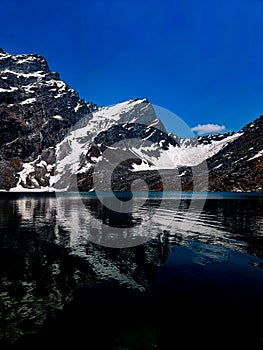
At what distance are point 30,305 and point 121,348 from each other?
397 inches

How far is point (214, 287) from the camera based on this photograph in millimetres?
27797

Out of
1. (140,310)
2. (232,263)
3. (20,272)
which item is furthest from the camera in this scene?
(232,263)

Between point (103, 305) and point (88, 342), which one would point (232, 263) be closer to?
point (103, 305)

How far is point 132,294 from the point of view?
26109 mm

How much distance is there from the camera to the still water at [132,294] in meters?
18.8

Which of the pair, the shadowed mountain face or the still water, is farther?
the shadowed mountain face

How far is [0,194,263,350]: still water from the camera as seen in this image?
1884cm

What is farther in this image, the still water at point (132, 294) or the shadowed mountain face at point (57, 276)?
the shadowed mountain face at point (57, 276)

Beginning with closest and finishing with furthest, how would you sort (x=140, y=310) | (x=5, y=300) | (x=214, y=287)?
(x=140, y=310), (x=5, y=300), (x=214, y=287)

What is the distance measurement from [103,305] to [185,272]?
12.8m

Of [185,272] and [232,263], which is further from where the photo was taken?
[232,263]

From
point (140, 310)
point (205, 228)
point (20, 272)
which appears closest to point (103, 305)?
point (140, 310)

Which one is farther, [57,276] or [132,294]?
[57,276]

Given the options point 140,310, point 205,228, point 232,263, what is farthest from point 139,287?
point 205,228
